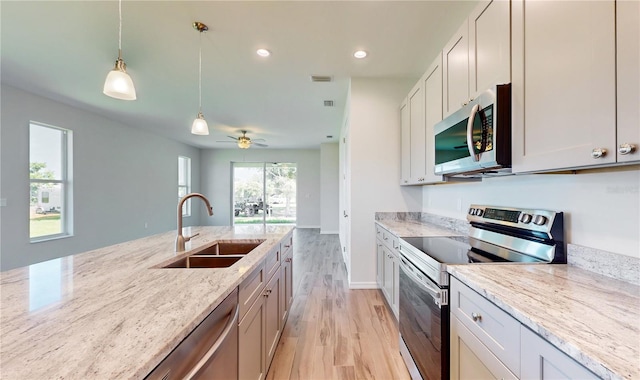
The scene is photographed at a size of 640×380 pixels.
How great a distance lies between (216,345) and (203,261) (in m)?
0.98

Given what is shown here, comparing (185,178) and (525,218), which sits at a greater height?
(185,178)

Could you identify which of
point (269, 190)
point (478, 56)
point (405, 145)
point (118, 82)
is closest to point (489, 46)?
point (478, 56)

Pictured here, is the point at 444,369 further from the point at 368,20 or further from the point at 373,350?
the point at 368,20

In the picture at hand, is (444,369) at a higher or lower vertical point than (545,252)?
lower

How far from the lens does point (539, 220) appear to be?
1.36 metres

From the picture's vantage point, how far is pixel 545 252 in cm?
130

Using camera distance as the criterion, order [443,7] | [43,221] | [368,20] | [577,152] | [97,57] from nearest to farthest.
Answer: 1. [577,152]
2. [443,7]
3. [368,20]
4. [97,57]
5. [43,221]

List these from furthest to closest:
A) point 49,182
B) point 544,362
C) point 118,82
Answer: point 49,182 → point 118,82 → point 544,362

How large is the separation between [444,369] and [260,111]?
4.53 meters

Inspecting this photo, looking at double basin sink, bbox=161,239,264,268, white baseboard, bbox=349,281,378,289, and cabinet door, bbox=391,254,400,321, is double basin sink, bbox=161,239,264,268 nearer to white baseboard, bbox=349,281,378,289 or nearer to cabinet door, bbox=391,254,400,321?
cabinet door, bbox=391,254,400,321

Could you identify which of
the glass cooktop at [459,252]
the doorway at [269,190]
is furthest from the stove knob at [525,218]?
the doorway at [269,190]

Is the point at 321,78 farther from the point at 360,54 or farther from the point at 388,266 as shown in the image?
the point at 388,266

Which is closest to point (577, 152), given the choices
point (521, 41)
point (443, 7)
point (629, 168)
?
point (629, 168)

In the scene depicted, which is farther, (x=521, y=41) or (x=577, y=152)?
(x=521, y=41)
